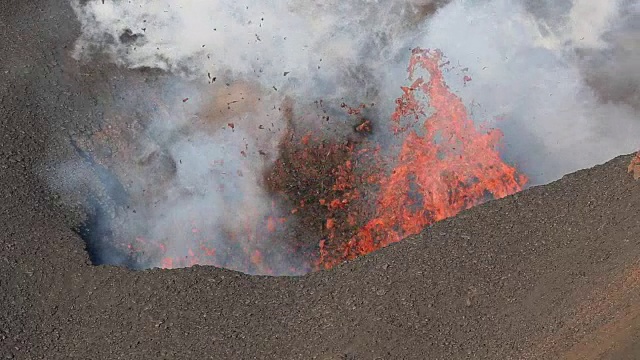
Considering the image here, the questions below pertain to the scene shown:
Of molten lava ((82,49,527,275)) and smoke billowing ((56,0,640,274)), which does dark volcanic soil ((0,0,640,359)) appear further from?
smoke billowing ((56,0,640,274))

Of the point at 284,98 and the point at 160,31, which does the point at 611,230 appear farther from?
the point at 160,31

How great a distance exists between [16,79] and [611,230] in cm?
1396

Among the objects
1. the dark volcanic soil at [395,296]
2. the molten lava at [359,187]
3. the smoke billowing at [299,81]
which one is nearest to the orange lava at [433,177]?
the molten lava at [359,187]

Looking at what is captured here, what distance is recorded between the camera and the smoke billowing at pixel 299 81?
62.3ft

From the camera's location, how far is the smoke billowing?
1898 cm

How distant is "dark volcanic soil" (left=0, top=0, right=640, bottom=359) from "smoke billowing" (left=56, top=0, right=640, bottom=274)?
309cm

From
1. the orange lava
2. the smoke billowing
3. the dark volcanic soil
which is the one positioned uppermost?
the smoke billowing

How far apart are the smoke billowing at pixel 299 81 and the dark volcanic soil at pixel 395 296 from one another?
10.1ft

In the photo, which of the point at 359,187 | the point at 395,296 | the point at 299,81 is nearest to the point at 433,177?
the point at 359,187

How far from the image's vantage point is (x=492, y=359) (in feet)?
42.7

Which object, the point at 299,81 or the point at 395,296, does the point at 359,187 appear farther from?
the point at 395,296

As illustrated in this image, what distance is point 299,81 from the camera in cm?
2098

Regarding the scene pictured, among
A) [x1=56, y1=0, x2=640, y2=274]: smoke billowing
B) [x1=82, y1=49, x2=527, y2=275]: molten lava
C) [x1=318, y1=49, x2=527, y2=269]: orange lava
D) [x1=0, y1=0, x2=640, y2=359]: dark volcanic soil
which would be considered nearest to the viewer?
[x1=0, y1=0, x2=640, y2=359]: dark volcanic soil

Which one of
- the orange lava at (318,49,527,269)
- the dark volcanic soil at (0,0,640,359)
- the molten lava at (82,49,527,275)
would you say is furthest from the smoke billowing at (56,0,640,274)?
the dark volcanic soil at (0,0,640,359)
